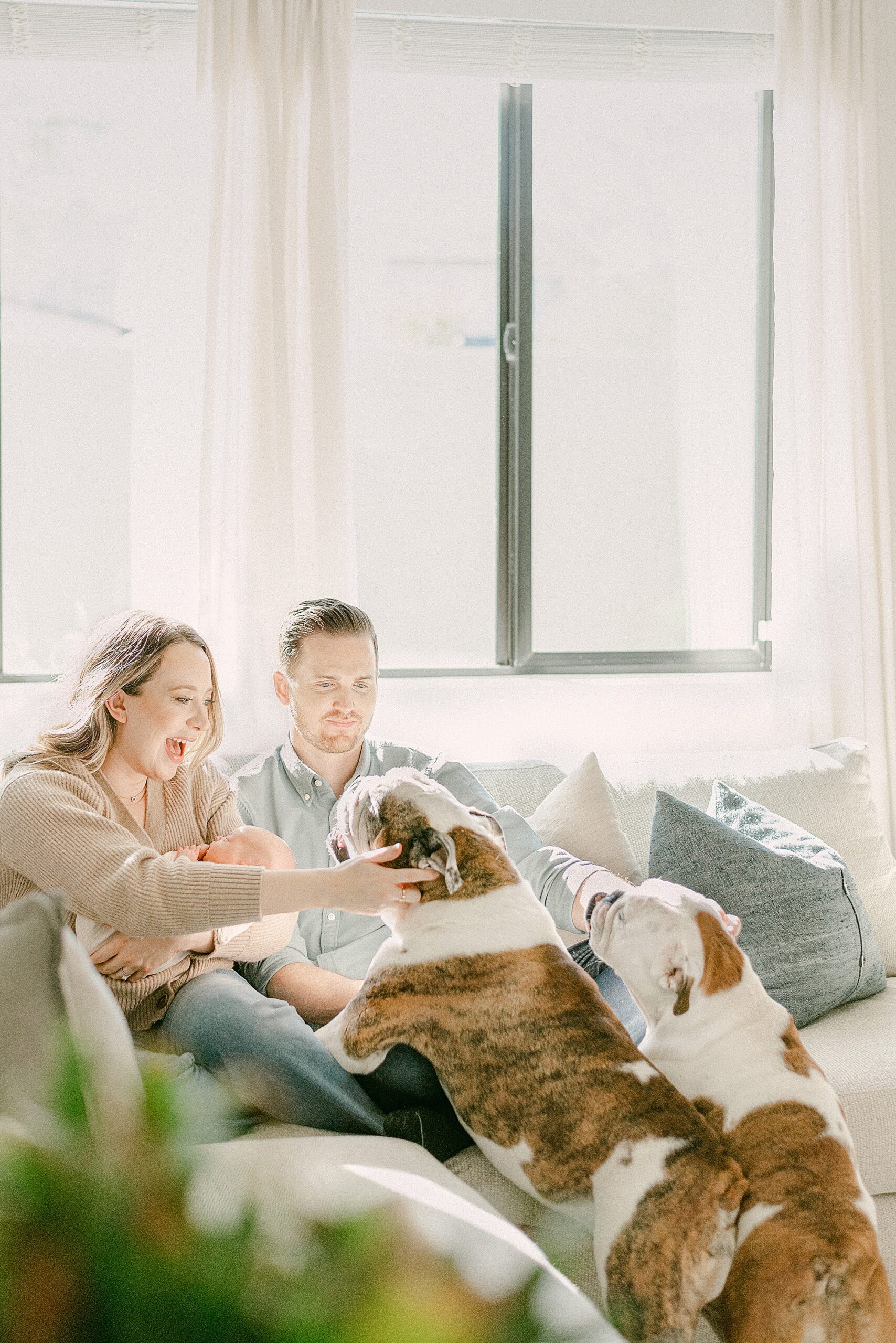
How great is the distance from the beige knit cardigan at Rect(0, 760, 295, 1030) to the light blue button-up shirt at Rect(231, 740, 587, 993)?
35 cm

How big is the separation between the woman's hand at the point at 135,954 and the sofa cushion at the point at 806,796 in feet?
4.08

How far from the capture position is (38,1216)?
41 centimetres

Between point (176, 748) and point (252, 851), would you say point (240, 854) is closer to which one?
point (252, 851)

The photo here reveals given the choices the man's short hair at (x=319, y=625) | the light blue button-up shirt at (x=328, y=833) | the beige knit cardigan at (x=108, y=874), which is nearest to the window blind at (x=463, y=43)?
the man's short hair at (x=319, y=625)

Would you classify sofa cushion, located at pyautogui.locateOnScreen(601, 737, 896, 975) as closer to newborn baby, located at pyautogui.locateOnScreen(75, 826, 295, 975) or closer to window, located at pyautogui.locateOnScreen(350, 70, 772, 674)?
window, located at pyautogui.locateOnScreen(350, 70, 772, 674)

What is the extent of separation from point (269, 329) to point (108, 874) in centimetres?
193

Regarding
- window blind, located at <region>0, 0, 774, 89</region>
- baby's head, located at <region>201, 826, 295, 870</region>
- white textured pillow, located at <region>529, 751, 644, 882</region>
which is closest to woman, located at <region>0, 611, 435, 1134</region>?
baby's head, located at <region>201, 826, 295, 870</region>

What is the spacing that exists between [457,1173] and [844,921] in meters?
1.12

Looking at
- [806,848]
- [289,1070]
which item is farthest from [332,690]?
[806,848]

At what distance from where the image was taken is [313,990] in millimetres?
2090

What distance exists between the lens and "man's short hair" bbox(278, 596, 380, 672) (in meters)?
2.46

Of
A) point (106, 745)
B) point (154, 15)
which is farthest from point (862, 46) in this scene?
point (106, 745)

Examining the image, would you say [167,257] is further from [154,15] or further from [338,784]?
[338,784]

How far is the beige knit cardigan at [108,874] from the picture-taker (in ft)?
5.73
